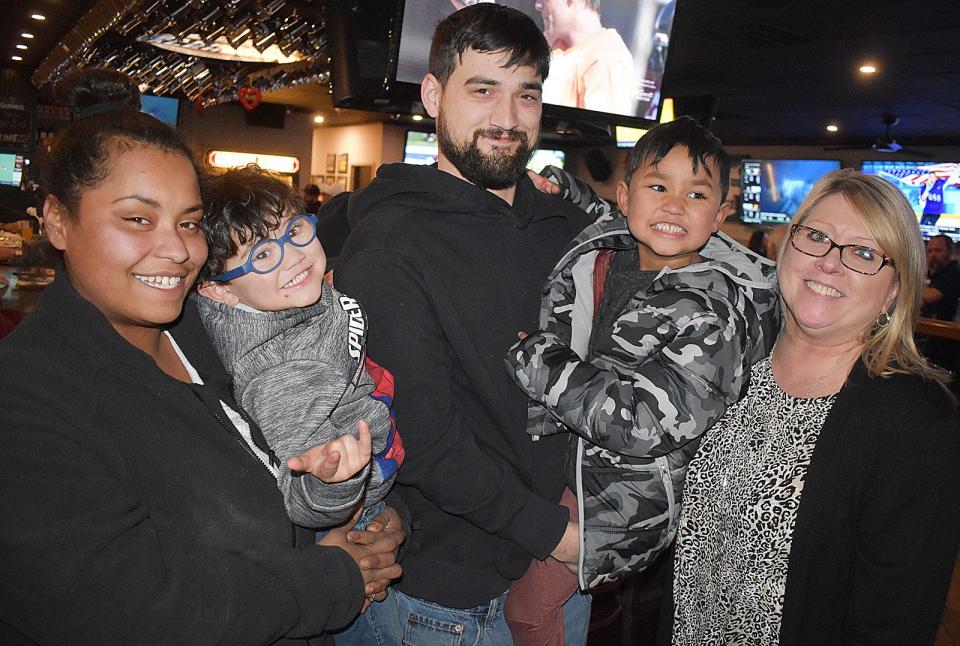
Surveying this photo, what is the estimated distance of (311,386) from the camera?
1.35 meters

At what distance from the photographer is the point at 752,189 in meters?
14.1

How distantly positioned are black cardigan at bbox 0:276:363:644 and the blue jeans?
38cm

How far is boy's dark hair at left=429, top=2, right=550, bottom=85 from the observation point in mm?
1754

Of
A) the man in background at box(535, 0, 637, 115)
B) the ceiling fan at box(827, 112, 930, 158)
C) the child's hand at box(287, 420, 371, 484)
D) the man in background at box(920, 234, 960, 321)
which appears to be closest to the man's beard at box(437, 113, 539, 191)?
the child's hand at box(287, 420, 371, 484)

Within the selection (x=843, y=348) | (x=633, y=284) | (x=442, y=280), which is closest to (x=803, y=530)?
(x=843, y=348)

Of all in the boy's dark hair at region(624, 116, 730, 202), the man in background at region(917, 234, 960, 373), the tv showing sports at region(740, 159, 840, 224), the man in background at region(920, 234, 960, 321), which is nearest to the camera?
the boy's dark hair at region(624, 116, 730, 202)

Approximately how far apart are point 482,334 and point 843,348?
2.93 ft

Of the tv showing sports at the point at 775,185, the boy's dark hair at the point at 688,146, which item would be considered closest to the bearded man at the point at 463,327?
the boy's dark hair at the point at 688,146

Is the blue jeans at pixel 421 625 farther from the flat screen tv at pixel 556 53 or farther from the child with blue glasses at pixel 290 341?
the flat screen tv at pixel 556 53

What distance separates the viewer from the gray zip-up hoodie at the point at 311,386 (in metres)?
1.33

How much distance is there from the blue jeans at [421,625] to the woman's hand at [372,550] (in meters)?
0.16

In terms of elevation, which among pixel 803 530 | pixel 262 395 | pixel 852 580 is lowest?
pixel 852 580

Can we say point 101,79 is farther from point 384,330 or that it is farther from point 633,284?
point 633,284

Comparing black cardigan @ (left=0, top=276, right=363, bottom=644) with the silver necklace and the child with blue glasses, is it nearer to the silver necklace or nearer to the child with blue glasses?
the child with blue glasses
